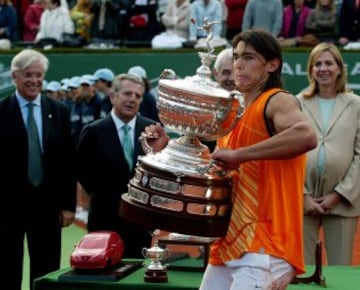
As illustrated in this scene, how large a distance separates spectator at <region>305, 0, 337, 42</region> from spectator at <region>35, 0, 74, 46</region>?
4.21m

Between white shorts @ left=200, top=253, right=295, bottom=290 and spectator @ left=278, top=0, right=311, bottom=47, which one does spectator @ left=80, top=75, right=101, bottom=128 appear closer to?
spectator @ left=278, top=0, right=311, bottom=47

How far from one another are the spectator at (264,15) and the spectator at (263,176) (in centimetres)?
1123

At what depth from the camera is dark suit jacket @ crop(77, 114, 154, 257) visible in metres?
7.54

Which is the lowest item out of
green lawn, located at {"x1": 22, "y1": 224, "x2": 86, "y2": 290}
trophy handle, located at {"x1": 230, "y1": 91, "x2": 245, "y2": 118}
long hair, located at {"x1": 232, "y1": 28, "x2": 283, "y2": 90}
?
green lawn, located at {"x1": 22, "y1": 224, "x2": 86, "y2": 290}

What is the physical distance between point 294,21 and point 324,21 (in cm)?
57

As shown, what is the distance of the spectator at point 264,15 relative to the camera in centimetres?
1606

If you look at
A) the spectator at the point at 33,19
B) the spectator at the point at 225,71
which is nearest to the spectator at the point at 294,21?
the spectator at the point at 33,19

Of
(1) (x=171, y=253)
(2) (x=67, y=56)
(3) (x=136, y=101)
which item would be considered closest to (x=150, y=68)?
(2) (x=67, y=56)

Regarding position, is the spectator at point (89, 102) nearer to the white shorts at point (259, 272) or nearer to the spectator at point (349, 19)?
the spectator at point (349, 19)

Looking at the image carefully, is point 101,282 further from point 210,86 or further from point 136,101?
point 136,101

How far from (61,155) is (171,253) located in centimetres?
135

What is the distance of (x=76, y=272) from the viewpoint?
6.05 m

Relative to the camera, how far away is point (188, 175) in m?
4.79

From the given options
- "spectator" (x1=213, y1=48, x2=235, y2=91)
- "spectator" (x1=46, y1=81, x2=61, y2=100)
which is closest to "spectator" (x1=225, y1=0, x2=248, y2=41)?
"spectator" (x1=46, y1=81, x2=61, y2=100)
